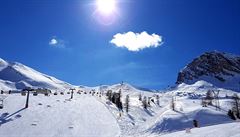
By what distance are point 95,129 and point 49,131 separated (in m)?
7.55

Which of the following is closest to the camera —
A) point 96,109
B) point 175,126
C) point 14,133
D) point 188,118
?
point 14,133

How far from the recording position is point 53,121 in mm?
49781

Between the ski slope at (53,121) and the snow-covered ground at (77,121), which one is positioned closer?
the ski slope at (53,121)

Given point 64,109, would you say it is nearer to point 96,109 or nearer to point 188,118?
point 96,109

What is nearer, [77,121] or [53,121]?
[53,121]

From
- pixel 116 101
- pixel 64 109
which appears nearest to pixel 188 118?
pixel 64 109

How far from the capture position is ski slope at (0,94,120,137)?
43719mm

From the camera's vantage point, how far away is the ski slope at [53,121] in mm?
43719

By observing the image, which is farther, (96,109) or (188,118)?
(96,109)

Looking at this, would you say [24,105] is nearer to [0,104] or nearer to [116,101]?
[0,104]

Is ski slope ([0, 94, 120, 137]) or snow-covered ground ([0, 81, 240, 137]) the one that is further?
snow-covered ground ([0, 81, 240, 137])

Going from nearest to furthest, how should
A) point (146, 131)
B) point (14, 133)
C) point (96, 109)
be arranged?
point (14, 133), point (146, 131), point (96, 109)

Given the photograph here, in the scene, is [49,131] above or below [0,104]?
below

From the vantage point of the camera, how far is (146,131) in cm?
4803
